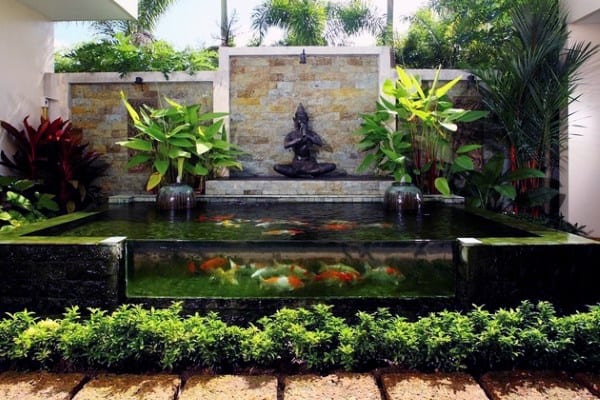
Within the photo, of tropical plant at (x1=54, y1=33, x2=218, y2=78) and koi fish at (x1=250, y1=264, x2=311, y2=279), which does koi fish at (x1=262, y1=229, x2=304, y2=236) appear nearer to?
koi fish at (x1=250, y1=264, x2=311, y2=279)

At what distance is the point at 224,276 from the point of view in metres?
3.00

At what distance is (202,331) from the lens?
2.35m

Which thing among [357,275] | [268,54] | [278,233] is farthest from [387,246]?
[268,54]

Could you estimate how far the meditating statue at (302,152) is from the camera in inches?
286

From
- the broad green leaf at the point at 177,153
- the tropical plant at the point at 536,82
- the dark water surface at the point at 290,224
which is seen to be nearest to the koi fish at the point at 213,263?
the dark water surface at the point at 290,224

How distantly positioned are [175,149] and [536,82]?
4.89m

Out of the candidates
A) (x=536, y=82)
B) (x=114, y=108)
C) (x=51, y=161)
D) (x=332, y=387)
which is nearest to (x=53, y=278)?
(x=332, y=387)

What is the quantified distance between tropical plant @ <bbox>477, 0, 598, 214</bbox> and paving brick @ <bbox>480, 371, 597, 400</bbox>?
192 inches

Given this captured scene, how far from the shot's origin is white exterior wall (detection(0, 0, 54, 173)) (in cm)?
637

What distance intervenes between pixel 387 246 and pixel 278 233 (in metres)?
1.02

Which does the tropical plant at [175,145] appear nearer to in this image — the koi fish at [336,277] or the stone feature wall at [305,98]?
the stone feature wall at [305,98]

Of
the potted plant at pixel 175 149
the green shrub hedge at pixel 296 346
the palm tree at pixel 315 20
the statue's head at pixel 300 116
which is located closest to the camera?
the green shrub hedge at pixel 296 346

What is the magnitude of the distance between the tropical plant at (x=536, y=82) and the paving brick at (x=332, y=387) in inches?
211

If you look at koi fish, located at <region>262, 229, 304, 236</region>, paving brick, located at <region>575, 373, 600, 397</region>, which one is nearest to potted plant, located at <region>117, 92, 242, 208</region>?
koi fish, located at <region>262, 229, 304, 236</region>
